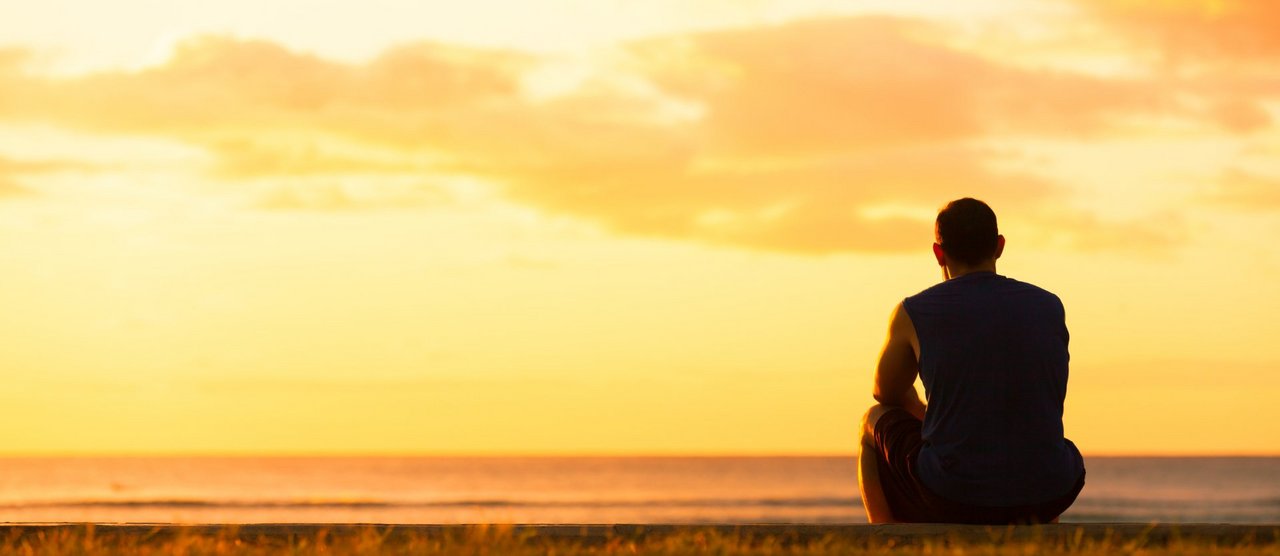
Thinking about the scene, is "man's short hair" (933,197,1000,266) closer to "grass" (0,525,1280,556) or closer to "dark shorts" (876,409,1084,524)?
"dark shorts" (876,409,1084,524)

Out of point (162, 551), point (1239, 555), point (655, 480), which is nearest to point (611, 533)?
point (162, 551)

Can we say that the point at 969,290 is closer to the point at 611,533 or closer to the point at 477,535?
the point at 611,533

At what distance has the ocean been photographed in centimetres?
3281

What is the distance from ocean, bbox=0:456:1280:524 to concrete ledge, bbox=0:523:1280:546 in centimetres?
1866

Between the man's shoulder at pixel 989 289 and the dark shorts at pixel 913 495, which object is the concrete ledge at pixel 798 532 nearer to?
the dark shorts at pixel 913 495

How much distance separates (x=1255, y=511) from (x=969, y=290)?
38.3 metres

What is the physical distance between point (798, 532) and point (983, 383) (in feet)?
2.47

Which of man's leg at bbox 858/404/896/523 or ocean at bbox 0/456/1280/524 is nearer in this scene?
man's leg at bbox 858/404/896/523

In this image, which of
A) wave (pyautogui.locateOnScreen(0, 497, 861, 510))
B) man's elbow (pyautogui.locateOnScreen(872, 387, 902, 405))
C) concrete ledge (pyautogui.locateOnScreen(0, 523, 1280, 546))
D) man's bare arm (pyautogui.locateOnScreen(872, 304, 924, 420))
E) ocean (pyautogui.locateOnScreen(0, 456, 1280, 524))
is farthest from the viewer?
wave (pyautogui.locateOnScreen(0, 497, 861, 510))

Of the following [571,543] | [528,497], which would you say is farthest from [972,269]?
[528,497]

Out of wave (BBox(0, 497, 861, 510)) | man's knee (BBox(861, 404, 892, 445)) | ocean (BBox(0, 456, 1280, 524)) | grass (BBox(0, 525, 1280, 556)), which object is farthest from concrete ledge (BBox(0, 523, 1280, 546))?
wave (BBox(0, 497, 861, 510))

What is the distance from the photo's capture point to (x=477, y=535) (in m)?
4.04

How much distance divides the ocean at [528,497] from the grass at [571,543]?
18.7 meters

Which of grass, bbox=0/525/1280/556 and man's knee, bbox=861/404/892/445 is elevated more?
man's knee, bbox=861/404/892/445
